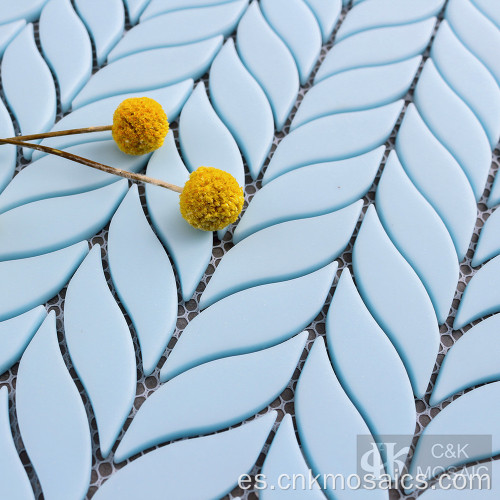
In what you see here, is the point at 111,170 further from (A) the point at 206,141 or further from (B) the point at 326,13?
(B) the point at 326,13

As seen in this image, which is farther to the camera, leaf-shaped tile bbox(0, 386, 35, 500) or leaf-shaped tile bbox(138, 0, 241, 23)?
leaf-shaped tile bbox(138, 0, 241, 23)

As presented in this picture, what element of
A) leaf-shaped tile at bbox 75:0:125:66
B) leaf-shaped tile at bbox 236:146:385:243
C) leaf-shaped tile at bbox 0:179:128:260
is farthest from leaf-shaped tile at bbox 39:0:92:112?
leaf-shaped tile at bbox 236:146:385:243

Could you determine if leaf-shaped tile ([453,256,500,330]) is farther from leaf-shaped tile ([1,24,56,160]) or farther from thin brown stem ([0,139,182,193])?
leaf-shaped tile ([1,24,56,160])

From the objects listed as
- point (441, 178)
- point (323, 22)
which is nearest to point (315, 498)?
point (441, 178)

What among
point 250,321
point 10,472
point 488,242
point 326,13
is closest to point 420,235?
point 488,242

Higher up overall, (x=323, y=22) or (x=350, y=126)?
(x=323, y=22)

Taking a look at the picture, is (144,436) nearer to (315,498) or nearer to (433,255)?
(315,498)

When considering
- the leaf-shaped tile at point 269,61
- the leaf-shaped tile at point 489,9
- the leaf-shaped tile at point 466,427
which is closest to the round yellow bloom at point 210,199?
the leaf-shaped tile at point 269,61
